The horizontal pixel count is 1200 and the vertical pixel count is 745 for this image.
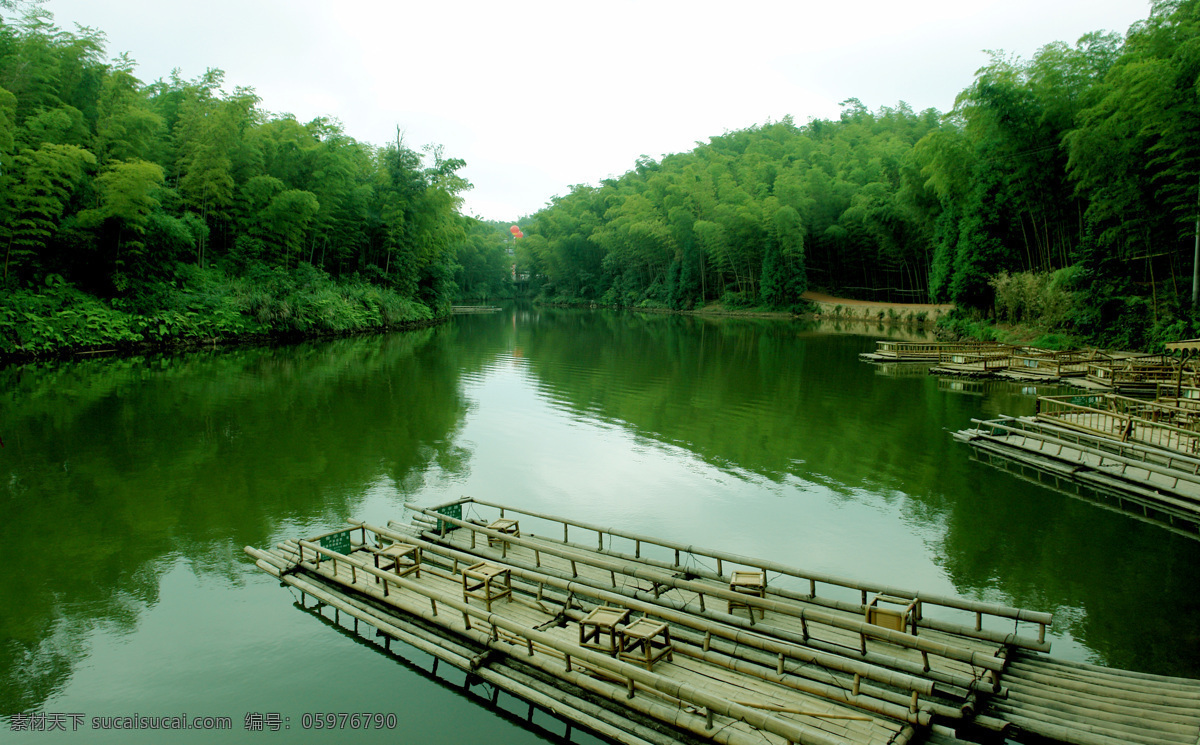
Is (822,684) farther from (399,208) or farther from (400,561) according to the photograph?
(399,208)

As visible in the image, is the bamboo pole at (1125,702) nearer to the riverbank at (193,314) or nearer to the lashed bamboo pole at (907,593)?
the lashed bamboo pole at (907,593)

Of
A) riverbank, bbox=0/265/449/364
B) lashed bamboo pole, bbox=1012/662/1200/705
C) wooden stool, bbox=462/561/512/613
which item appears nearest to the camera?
lashed bamboo pole, bbox=1012/662/1200/705

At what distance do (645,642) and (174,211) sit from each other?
34.0 meters

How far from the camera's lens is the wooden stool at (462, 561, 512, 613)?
620 cm

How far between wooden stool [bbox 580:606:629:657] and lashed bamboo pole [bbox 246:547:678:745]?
441 mm

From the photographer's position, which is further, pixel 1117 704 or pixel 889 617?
pixel 889 617

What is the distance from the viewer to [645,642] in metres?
5.10

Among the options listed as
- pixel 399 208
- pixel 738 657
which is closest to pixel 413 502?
pixel 738 657

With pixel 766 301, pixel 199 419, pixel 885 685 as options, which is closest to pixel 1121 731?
pixel 885 685

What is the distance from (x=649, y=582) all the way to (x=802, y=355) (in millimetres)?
23988

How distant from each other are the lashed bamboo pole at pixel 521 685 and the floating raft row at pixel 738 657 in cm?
1

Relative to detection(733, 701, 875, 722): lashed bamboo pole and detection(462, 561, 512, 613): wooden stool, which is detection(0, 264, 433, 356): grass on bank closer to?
detection(462, 561, 512, 613): wooden stool

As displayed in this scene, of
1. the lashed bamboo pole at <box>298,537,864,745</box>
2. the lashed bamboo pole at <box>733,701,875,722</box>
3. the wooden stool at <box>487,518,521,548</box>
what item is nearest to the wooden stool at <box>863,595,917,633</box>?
the lashed bamboo pole at <box>733,701,875,722</box>

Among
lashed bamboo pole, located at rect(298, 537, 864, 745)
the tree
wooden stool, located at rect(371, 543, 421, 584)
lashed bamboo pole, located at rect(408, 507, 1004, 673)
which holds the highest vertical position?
the tree
